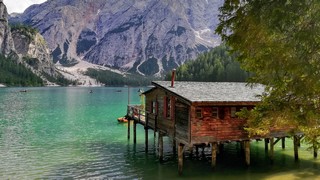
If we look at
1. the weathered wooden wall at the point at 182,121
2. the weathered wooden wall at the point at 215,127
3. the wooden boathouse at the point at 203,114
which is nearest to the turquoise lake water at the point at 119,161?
the wooden boathouse at the point at 203,114

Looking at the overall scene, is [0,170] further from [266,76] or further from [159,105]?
[266,76]

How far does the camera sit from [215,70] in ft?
563

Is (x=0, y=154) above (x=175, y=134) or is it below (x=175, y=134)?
below

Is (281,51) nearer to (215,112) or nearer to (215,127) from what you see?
(215,112)

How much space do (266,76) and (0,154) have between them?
3412 cm

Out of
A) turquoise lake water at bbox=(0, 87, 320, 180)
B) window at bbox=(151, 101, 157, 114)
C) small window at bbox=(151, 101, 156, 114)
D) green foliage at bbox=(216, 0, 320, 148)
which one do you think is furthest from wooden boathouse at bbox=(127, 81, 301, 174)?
green foliage at bbox=(216, 0, 320, 148)

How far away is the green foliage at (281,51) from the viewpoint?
11531mm

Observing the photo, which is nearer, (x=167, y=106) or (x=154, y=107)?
(x=167, y=106)

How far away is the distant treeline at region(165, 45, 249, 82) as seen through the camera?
15612 cm

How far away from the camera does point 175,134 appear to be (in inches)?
1228

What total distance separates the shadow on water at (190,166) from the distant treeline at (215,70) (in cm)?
11403

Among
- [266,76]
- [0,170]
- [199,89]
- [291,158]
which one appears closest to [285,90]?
[266,76]

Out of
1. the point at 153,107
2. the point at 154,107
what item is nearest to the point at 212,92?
the point at 154,107

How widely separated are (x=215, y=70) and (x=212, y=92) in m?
143
